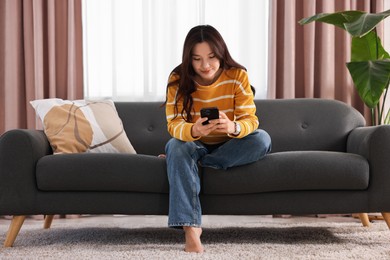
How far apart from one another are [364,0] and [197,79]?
1.72 metres

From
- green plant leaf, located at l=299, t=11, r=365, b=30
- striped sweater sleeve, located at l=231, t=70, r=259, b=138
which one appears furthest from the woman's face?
green plant leaf, located at l=299, t=11, r=365, b=30

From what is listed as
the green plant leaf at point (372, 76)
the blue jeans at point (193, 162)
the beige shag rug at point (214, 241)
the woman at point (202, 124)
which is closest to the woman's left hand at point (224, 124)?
the woman at point (202, 124)

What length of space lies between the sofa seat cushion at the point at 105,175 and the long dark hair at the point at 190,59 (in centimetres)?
26

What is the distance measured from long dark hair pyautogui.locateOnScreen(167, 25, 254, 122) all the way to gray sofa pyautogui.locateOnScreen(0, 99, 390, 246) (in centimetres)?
27

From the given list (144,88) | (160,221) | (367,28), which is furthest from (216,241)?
(144,88)

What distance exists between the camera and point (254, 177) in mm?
2393

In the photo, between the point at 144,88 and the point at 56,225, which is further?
the point at 144,88

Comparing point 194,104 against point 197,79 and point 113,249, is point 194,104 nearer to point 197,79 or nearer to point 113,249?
point 197,79

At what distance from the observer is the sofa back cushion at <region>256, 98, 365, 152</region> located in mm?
3025

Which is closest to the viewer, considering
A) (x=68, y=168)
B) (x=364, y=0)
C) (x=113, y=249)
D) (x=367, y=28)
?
(x=113, y=249)

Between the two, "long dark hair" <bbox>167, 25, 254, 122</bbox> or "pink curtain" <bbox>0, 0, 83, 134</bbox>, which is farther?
"pink curtain" <bbox>0, 0, 83, 134</bbox>

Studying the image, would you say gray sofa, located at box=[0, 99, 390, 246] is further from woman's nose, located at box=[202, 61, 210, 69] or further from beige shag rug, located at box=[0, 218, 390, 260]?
woman's nose, located at box=[202, 61, 210, 69]

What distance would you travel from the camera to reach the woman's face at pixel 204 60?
2332 millimetres

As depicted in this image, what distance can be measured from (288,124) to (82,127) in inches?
41.3
